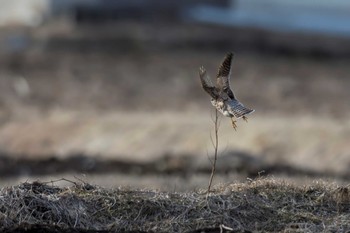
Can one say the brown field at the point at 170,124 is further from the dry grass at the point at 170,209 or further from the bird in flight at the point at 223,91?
the bird in flight at the point at 223,91

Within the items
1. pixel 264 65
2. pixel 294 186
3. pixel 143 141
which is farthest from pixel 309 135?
pixel 294 186

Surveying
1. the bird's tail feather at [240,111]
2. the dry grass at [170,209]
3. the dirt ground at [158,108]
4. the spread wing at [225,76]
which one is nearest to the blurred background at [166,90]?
the dirt ground at [158,108]

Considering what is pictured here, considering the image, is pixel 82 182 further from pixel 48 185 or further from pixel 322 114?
pixel 322 114

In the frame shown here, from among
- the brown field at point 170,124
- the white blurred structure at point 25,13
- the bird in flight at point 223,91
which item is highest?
the white blurred structure at point 25,13

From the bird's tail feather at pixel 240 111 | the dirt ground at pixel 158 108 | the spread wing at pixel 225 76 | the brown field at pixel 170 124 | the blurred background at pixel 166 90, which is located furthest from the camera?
the blurred background at pixel 166 90

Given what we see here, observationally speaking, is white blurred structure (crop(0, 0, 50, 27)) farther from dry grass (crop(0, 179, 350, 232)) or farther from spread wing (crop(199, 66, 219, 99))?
dry grass (crop(0, 179, 350, 232))

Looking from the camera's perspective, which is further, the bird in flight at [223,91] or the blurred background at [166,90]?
the blurred background at [166,90]
